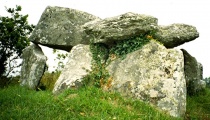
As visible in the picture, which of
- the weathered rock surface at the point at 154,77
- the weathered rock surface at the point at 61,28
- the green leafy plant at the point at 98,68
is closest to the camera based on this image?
the weathered rock surface at the point at 154,77

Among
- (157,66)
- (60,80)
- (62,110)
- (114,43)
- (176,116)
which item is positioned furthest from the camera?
(114,43)

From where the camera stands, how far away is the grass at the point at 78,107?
8956 millimetres

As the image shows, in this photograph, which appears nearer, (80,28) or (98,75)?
(98,75)

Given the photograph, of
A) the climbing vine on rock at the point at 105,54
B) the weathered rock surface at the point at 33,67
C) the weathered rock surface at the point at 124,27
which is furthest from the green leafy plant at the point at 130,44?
the weathered rock surface at the point at 33,67

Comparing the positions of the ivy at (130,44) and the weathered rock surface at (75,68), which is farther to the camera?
the ivy at (130,44)

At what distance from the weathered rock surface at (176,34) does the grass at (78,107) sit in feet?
12.9

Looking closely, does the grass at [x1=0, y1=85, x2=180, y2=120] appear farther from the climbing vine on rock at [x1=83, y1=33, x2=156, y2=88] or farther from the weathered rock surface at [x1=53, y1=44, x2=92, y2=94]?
the climbing vine on rock at [x1=83, y1=33, x2=156, y2=88]

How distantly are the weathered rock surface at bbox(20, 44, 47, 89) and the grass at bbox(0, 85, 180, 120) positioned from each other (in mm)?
3383

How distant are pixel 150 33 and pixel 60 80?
4302mm

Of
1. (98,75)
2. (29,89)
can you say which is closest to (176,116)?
(98,75)

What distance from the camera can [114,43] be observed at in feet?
43.7

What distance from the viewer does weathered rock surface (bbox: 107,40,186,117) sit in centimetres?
1080

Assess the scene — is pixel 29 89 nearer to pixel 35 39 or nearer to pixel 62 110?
pixel 35 39

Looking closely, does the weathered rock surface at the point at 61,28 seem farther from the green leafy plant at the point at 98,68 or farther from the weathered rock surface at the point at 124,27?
the weathered rock surface at the point at 124,27
